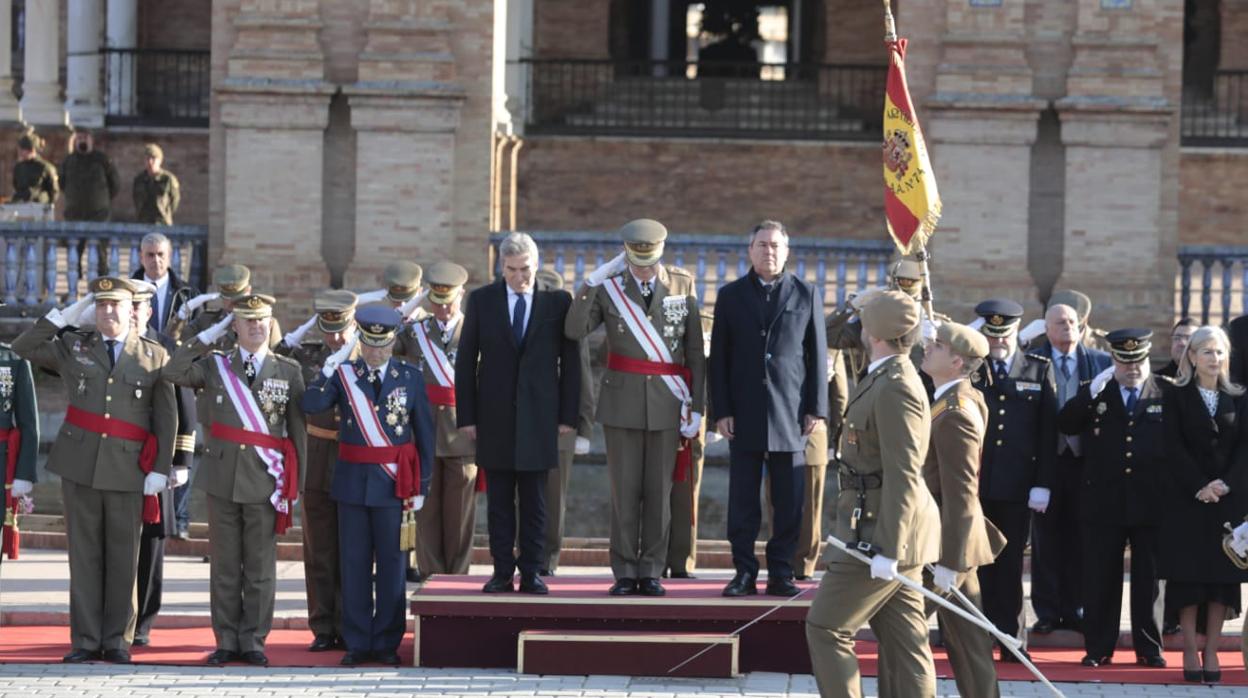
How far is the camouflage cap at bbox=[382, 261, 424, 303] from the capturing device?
1368cm

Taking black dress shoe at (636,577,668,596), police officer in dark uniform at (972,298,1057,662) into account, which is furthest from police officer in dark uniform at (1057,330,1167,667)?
black dress shoe at (636,577,668,596)

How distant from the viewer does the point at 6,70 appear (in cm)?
2786

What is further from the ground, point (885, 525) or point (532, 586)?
point (885, 525)

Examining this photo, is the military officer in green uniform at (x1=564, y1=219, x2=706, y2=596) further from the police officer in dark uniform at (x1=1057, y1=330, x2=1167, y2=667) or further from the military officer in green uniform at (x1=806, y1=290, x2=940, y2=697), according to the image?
the military officer in green uniform at (x1=806, y1=290, x2=940, y2=697)

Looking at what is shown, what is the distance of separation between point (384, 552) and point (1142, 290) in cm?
967

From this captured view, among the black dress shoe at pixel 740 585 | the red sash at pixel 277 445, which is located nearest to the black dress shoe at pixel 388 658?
the red sash at pixel 277 445

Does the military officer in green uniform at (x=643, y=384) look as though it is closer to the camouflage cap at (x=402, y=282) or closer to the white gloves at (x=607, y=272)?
the white gloves at (x=607, y=272)

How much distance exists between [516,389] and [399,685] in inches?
67.9

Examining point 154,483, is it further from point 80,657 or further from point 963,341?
point 963,341

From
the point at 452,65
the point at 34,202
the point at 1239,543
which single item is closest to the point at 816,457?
the point at 1239,543

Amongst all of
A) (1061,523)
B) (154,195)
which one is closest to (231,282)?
(1061,523)

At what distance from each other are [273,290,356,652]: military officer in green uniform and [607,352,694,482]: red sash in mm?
1541

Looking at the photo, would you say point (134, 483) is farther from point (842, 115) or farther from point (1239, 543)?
point (842, 115)

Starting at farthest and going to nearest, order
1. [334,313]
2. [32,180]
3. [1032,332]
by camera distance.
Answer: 1. [32,180]
2. [1032,332]
3. [334,313]
